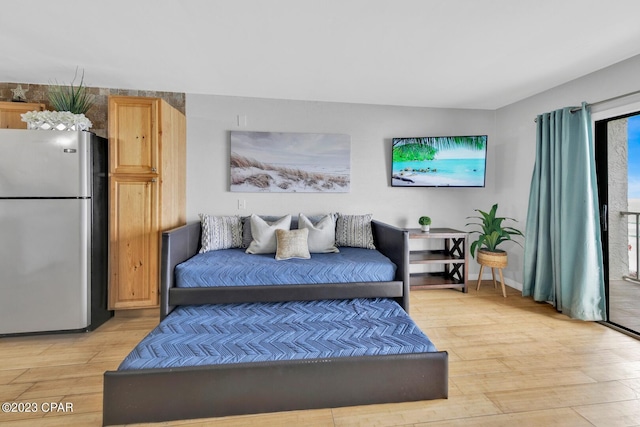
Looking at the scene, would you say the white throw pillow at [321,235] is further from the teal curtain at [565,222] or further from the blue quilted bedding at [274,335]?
the teal curtain at [565,222]

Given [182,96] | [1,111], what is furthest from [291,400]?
[1,111]

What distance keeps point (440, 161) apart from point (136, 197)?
335 centimetres

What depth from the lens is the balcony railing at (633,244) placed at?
3.43 meters

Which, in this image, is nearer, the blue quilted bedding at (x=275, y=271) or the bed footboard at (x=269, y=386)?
the bed footboard at (x=269, y=386)

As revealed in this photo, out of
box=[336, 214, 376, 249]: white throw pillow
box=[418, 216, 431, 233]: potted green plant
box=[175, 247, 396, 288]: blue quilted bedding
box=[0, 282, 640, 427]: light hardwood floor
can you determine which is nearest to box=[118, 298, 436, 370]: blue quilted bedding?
box=[175, 247, 396, 288]: blue quilted bedding

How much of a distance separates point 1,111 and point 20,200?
126 cm

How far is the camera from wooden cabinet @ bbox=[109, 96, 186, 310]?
2.60 m

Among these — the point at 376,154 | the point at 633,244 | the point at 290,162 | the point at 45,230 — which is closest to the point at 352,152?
the point at 376,154

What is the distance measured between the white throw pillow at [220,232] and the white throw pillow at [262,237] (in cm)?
23

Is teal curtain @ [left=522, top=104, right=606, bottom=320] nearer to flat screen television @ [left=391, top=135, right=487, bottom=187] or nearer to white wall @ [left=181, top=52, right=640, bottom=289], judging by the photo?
white wall @ [left=181, top=52, right=640, bottom=289]

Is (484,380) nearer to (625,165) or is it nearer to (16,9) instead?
(625,165)

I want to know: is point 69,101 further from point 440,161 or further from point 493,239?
point 493,239

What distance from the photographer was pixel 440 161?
3.49 metres
